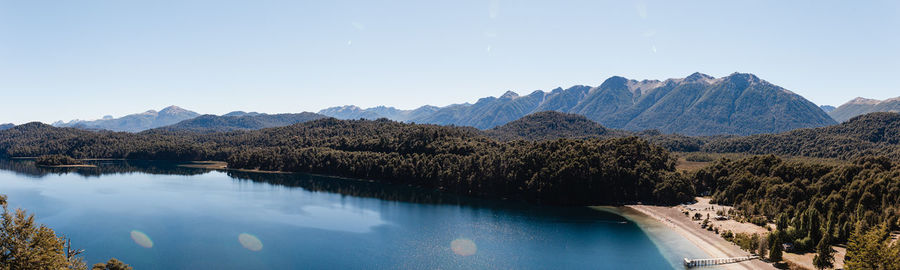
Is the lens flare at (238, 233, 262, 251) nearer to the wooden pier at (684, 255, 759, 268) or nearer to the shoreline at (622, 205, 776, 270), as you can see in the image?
the wooden pier at (684, 255, 759, 268)

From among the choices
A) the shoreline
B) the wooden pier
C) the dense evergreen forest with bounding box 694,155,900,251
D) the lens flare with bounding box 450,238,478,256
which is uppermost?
the dense evergreen forest with bounding box 694,155,900,251

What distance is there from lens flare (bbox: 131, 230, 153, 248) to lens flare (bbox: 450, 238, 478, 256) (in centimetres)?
4393

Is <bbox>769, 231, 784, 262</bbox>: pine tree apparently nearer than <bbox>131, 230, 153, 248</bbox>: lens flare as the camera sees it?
Yes

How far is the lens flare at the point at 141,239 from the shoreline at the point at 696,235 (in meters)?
79.5

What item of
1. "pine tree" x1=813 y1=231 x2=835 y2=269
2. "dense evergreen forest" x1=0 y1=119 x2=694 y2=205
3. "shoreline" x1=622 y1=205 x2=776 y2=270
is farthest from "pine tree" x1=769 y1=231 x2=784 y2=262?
"dense evergreen forest" x1=0 y1=119 x2=694 y2=205

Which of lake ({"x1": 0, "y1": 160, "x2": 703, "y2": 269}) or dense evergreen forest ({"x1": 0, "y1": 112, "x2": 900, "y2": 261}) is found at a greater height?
dense evergreen forest ({"x1": 0, "y1": 112, "x2": 900, "y2": 261})

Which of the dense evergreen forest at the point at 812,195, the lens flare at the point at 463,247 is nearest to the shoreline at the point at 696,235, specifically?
the dense evergreen forest at the point at 812,195

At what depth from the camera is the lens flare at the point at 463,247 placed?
69.6 meters

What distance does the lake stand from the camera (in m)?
65.6

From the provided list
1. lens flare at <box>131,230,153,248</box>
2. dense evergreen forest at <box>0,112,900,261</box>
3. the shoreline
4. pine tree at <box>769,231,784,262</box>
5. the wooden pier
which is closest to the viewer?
pine tree at <box>769,231,784,262</box>


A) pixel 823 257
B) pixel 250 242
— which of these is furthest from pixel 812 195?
Answer: pixel 250 242

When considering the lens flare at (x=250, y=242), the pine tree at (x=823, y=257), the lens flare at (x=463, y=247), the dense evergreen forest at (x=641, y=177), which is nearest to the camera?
the pine tree at (x=823, y=257)

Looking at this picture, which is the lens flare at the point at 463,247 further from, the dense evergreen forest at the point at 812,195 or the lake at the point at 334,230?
the dense evergreen forest at the point at 812,195

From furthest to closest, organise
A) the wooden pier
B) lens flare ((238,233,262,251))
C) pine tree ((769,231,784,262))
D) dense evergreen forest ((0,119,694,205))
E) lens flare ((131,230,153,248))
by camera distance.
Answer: dense evergreen forest ((0,119,694,205))
lens flare ((131,230,153,248))
lens flare ((238,233,262,251))
the wooden pier
pine tree ((769,231,784,262))
